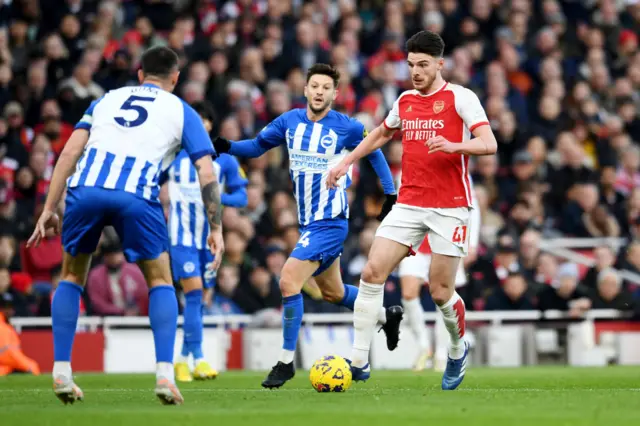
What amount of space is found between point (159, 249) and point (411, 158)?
2259 mm

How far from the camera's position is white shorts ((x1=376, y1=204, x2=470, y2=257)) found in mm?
8664

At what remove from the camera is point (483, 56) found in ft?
67.9

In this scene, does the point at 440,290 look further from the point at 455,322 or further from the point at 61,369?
the point at 61,369

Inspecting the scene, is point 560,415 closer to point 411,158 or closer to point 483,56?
point 411,158

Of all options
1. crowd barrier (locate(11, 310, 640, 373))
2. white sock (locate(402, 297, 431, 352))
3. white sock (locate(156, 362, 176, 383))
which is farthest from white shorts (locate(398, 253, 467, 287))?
white sock (locate(156, 362, 176, 383))

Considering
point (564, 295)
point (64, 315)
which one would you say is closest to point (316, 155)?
point (64, 315)

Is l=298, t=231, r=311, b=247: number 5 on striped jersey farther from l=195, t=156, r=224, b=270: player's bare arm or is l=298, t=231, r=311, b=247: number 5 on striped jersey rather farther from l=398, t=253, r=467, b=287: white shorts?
l=398, t=253, r=467, b=287: white shorts

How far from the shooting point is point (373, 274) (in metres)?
8.74

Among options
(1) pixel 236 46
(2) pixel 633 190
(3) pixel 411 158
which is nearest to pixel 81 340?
(1) pixel 236 46

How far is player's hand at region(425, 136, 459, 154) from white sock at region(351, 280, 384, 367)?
4.18 ft

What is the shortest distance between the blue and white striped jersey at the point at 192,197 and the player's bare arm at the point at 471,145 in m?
4.02

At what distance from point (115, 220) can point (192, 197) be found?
485cm

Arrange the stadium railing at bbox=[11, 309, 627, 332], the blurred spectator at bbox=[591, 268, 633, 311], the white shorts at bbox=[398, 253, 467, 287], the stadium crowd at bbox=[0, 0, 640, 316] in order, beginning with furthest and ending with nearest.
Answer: the blurred spectator at bbox=[591, 268, 633, 311] < the stadium crowd at bbox=[0, 0, 640, 316] < the stadium railing at bbox=[11, 309, 627, 332] < the white shorts at bbox=[398, 253, 467, 287]

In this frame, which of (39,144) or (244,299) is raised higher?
(39,144)
